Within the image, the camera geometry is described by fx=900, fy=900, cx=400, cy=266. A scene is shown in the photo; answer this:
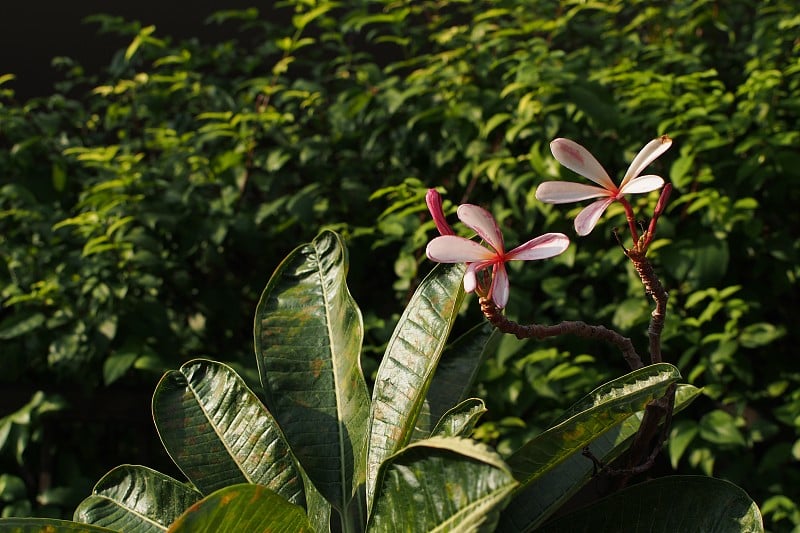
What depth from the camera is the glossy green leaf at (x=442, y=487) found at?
61 cm

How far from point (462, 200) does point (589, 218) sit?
1708 mm

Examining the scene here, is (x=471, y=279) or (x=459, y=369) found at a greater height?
(x=471, y=279)

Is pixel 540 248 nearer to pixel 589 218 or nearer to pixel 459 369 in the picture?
pixel 589 218

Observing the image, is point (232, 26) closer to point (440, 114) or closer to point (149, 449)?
point (440, 114)

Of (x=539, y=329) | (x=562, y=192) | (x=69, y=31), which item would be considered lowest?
(x=69, y=31)

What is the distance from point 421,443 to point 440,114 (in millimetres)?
1837

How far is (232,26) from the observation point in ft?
12.6

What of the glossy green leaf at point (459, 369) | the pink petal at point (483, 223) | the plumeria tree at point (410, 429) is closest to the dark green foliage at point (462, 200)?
the glossy green leaf at point (459, 369)

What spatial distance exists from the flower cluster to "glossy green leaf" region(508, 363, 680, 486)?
0.39ft

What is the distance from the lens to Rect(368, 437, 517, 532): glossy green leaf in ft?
2.00

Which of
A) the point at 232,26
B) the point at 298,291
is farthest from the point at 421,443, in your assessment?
the point at 232,26

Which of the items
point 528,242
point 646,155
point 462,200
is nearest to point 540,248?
point 528,242

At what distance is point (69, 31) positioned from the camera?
12.5 ft

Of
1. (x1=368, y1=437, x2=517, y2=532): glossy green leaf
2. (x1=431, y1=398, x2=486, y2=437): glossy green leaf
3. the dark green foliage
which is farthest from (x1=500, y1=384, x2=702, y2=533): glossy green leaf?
the dark green foliage
